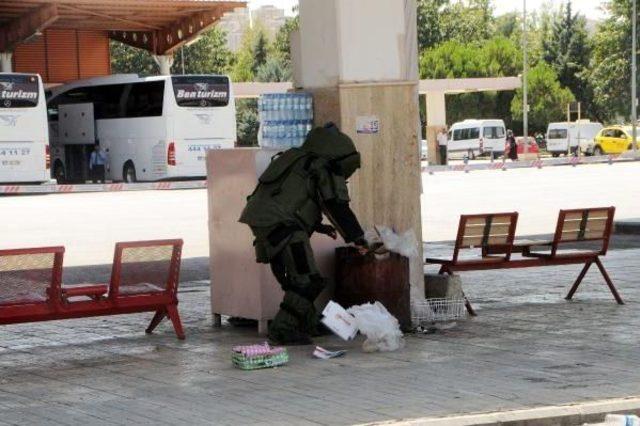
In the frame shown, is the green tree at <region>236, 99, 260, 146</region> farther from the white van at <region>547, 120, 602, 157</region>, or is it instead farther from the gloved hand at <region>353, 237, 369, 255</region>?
the gloved hand at <region>353, 237, 369, 255</region>

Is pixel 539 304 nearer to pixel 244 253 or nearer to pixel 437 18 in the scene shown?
pixel 244 253

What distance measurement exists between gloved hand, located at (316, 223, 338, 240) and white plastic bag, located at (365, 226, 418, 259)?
0.34 metres

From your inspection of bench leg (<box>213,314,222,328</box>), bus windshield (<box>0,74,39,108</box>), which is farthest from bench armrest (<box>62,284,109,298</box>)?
bus windshield (<box>0,74,39,108</box>)

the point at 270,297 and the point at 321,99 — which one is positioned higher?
the point at 321,99

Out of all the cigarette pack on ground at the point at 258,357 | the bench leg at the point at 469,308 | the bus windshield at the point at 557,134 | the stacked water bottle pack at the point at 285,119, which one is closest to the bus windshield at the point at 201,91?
the bus windshield at the point at 557,134

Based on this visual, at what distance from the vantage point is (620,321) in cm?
1150

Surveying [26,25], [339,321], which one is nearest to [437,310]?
[339,321]

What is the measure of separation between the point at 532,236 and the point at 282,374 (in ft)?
40.1

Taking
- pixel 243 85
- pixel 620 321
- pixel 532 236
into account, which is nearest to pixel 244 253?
pixel 620 321

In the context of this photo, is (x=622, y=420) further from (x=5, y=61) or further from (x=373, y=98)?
(x=5, y=61)

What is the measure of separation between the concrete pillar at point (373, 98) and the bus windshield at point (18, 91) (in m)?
29.8

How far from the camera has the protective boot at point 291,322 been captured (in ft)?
34.4

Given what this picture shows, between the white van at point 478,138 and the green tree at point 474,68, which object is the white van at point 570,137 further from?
the green tree at point 474,68

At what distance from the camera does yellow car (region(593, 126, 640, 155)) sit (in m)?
65.2
